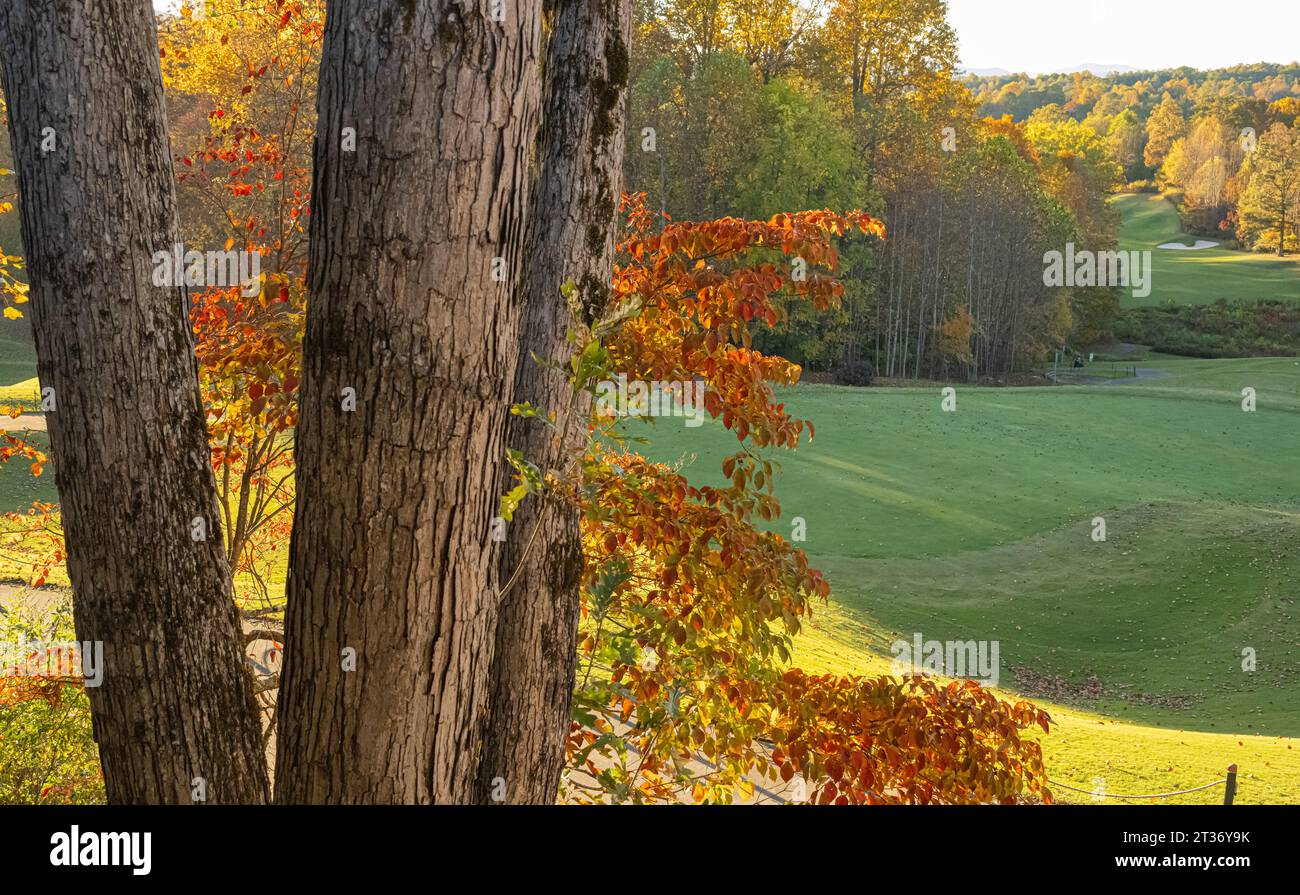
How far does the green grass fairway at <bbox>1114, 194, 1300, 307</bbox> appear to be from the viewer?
59.6m

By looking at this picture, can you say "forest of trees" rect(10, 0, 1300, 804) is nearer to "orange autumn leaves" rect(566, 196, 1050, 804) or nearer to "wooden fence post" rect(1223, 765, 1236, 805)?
"orange autumn leaves" rect(566, 196, 1050, 804)

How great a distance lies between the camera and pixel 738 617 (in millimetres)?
4637

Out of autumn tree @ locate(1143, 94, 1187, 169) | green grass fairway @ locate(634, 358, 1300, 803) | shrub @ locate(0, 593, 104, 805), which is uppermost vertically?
autumn tree @ locate(1143, 94, 1187, 169)

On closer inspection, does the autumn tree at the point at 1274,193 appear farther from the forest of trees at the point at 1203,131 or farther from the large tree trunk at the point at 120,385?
the large tree trunk at the point at 120,385

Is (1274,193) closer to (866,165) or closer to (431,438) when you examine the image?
(866,165)

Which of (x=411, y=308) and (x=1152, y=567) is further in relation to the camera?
(x=1152, y=567)

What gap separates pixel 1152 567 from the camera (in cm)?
1675

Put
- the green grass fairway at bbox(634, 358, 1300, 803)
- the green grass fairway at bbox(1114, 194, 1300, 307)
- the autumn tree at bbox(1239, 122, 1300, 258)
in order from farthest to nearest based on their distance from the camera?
the autumn tree at bbox(1239, 122, 1300, 258) → the green grass fairway at bbox(1114, 194, 1300, 307) → the green grass fairway at bbox(634, 358, 1300, 803)

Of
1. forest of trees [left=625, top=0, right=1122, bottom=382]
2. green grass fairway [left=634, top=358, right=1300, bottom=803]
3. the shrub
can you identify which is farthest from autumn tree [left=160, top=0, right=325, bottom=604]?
forest of trees [left=625, top=0, right=1122, bottom=382]

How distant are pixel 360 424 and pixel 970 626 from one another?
13110 mm

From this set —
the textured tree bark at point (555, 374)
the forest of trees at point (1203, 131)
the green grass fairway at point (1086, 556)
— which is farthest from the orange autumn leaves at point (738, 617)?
the forest of trees at point (1203, 131)

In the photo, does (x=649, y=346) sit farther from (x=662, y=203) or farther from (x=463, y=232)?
(x=662, y=203)

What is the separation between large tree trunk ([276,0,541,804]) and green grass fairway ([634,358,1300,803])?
7904 millimetres
